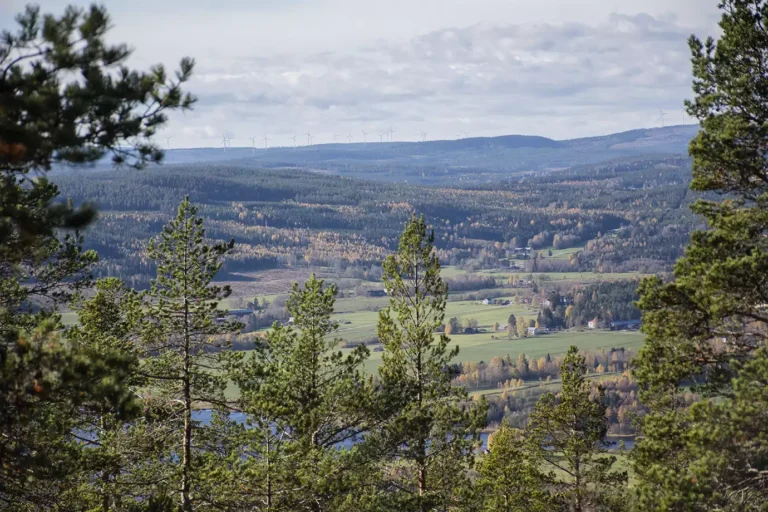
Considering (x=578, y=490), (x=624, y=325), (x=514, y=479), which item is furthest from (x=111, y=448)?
(x=624, y=325)

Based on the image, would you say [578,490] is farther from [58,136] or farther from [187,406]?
[58,136]

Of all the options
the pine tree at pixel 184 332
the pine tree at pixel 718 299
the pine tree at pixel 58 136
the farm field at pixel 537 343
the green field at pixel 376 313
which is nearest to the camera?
the pine tree at pixel 58 136

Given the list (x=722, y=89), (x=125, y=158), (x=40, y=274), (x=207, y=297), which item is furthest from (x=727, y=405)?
Result: (x=40, y=274)

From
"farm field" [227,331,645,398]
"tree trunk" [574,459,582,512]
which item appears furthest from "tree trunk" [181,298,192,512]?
"farm field" [227,331,645,398]

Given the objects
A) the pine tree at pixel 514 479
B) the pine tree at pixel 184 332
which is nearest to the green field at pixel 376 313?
the pine tree at pixel 514 479

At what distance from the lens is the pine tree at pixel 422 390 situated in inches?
792

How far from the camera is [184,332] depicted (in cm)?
1827

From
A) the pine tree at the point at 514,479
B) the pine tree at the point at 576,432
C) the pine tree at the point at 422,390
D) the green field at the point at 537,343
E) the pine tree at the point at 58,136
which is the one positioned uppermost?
the pine tree at the point at 58,136

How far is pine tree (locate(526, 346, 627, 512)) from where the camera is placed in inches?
1054

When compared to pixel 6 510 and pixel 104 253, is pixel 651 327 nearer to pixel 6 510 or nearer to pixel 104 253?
pixel 6 510

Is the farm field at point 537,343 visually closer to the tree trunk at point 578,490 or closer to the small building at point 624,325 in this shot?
the small building at point 624,325

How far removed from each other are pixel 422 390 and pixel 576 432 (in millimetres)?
7815

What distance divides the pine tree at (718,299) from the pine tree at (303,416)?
20.3ft

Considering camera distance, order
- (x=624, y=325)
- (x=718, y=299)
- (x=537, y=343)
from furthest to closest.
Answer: (x=624, y=325) < (x=537, y=343) < (x=718, y=299)
